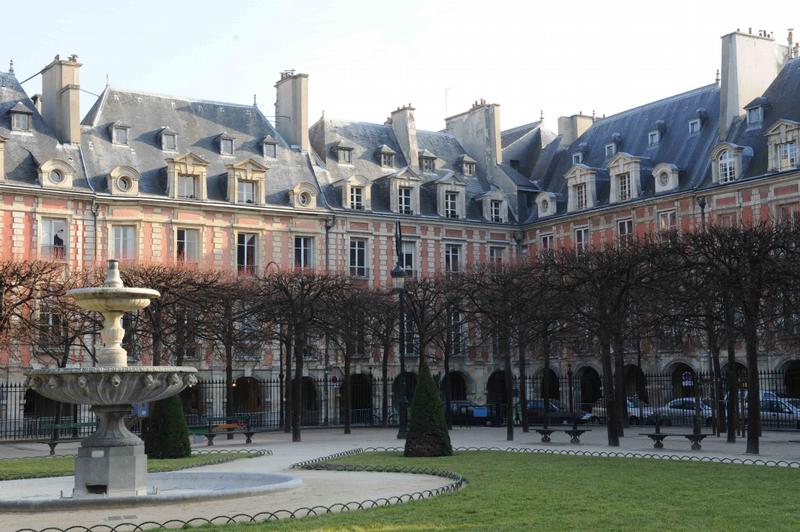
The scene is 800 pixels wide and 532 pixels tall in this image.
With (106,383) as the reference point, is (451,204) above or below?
above

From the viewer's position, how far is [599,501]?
13.5 metres

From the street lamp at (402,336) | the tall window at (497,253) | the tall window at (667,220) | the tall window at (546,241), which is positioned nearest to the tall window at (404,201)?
the tall window at (497,253)

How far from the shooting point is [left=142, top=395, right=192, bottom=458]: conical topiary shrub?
76.5 ft

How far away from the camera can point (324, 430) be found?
125 ft

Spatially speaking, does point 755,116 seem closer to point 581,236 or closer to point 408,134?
point 581,236

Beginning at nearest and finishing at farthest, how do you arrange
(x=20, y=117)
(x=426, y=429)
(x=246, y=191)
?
(x=426, y=429), (x=20, y=117), (x=246, y=191)

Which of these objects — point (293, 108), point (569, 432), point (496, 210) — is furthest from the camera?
point (496, 210)

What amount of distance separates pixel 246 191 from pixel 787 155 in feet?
66.2

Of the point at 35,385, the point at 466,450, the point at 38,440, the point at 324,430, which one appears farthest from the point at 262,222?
the point at 35,385

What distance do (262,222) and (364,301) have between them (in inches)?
288

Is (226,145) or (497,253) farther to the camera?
(497,253)

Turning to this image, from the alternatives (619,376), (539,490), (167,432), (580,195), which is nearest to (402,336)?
(619,376)

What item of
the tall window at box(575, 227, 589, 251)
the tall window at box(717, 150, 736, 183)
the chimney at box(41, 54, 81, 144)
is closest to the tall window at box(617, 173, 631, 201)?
the tall window at box(575, 227, 589, 251)

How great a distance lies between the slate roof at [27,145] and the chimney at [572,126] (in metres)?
22.2
